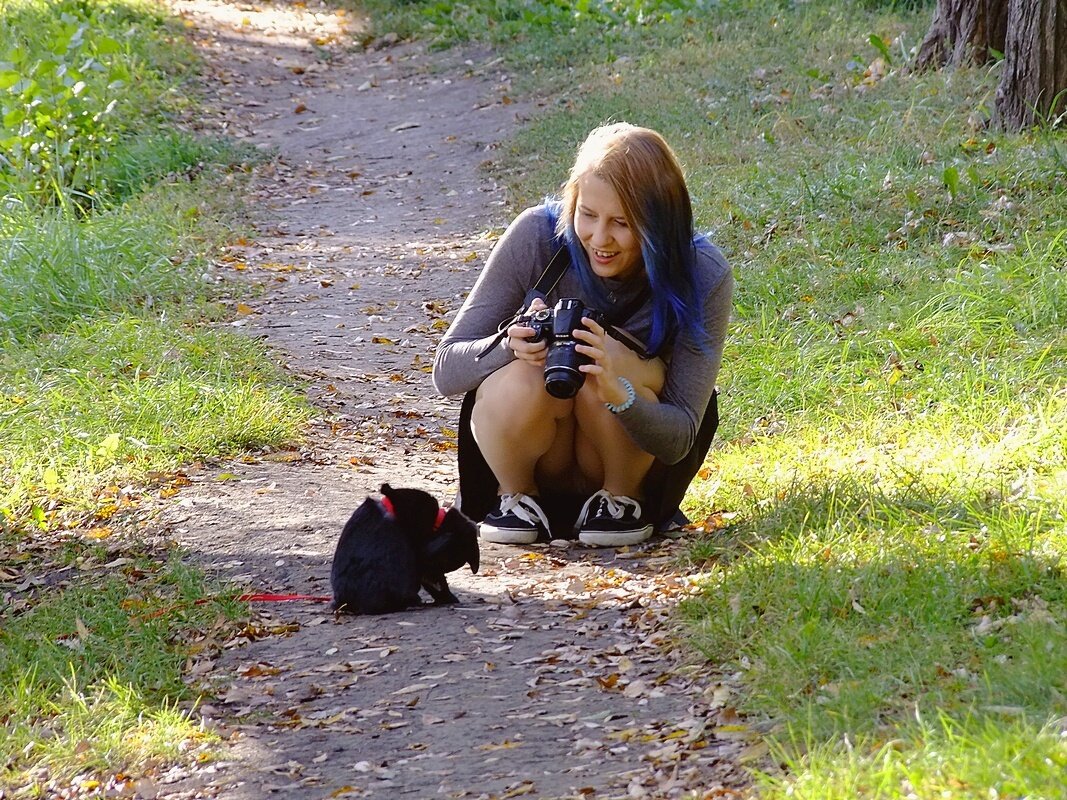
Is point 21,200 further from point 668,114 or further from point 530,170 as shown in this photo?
point 668,114

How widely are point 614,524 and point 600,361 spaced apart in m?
0.70

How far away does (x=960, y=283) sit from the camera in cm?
581

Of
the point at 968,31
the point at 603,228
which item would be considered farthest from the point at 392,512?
the point at 968,31

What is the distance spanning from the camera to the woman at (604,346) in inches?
151

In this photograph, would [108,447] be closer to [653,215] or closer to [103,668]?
[103,668]

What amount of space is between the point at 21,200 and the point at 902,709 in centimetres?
804

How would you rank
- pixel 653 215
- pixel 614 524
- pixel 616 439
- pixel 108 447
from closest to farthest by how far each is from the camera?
pixel 653 215, pixel 616 439, pixel 614 524, pixel 108 447

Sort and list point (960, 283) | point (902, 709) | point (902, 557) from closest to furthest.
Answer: point (902, 709)
point (902, 557)
point (960, 283)

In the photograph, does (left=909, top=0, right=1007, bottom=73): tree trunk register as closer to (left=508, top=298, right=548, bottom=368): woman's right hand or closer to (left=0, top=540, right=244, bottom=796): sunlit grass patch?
(left=508, top=298, right=548, bottom=368): woman's right hand

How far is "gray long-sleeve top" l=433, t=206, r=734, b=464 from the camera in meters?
→ 4.01

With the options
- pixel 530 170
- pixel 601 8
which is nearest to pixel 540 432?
pixel 530 170

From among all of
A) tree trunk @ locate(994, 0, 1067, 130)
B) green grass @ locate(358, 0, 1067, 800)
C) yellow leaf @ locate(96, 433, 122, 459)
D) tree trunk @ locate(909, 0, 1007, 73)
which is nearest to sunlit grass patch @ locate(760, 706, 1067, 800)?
green grass @ locate(358, 0, 1067, 800)

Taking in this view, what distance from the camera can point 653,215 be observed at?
382cm

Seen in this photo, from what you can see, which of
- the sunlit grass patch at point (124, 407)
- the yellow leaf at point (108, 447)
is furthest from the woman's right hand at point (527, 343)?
the yellow leaf at point (108, 447)
